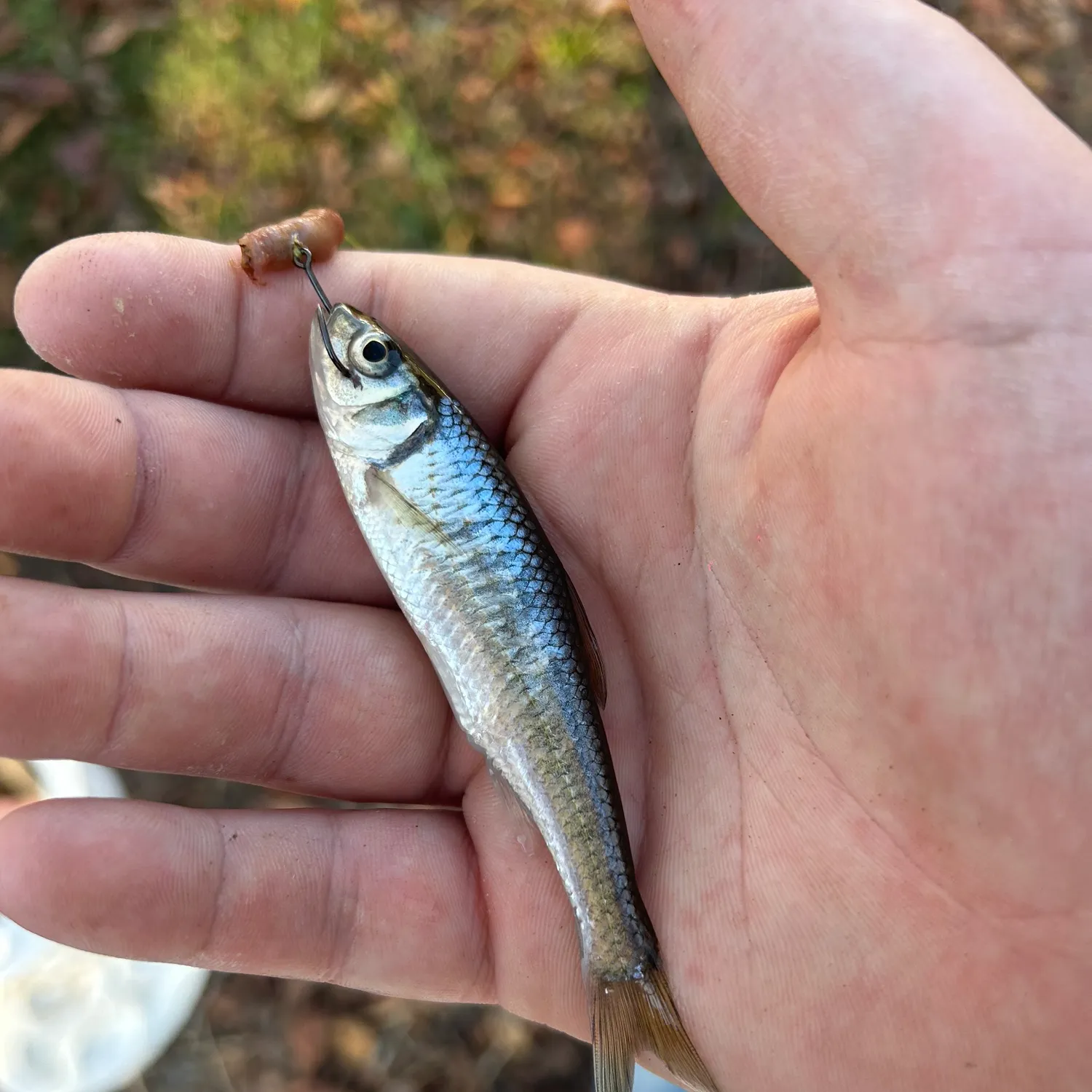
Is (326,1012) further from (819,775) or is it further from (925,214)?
(925,214)

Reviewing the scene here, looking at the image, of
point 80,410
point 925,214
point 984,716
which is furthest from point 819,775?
point 80,410

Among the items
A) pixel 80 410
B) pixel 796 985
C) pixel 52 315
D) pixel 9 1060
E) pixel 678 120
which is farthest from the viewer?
pixel 678 120

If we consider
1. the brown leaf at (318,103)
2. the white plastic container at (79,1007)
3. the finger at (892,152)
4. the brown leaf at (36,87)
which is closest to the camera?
the finger at (892,152)

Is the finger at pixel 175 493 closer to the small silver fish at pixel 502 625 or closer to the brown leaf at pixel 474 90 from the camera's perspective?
the small silver fish at pixel 502 625

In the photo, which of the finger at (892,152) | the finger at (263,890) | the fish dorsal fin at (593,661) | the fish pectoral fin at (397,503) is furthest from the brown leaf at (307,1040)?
the finger at (892,152)

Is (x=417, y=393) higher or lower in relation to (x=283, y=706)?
higher

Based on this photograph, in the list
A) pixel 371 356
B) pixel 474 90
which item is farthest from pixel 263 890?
pixel 474 90

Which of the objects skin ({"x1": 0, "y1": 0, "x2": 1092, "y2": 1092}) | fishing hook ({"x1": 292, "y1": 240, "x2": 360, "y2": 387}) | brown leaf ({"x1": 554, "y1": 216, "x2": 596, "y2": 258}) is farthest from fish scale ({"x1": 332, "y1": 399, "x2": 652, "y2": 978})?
brown leaf ({"x1": 554, "y1": 216, "x2": 596, "y2": 258})

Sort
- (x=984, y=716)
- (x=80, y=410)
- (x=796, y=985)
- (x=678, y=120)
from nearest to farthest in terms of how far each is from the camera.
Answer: (x=984, y=716)
(x=796, y=985)
(x=80, y=410)
(x=678, y=120)
